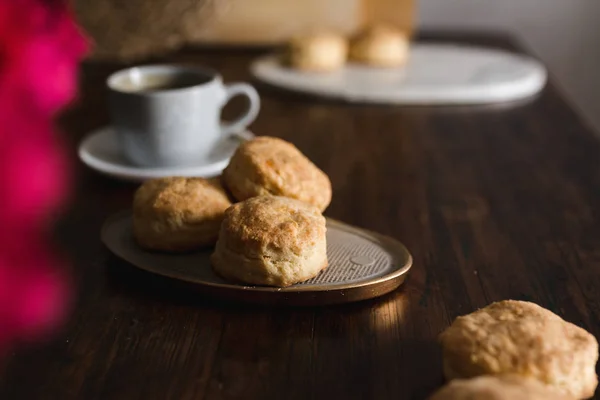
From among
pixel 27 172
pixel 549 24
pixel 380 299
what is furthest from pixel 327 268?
pixel 549 24

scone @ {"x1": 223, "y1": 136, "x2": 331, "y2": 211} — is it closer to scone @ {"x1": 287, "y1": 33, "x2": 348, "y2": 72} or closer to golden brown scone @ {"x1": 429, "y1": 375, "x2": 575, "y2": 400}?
golden brown scone @ {"x1": 429, "y1": 375, "x2": 575, "y2": 400}

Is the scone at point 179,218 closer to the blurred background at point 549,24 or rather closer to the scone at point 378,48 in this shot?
the scone at point 378,48

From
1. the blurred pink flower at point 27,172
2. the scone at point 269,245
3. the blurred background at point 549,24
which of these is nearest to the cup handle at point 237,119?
the scone at point 269,245

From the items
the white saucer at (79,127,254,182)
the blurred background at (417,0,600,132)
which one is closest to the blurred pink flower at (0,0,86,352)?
the white saucer at (79,127,254,182)

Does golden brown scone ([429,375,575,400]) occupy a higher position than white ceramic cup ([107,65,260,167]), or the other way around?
golden brown scone ([429,375,575,400])

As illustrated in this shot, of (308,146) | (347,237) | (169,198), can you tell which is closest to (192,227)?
(169,198)

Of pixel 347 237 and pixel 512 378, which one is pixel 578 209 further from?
pixel 512 378

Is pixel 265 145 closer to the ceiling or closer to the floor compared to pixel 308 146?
closer to the ceiling
